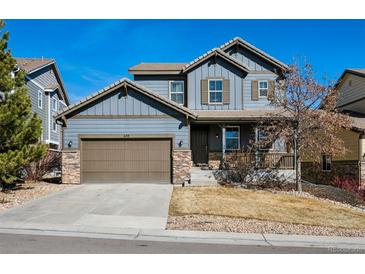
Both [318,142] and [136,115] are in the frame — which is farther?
[136,115]

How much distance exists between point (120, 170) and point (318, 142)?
9.78 m

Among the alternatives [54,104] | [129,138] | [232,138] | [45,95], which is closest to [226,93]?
[232,138]

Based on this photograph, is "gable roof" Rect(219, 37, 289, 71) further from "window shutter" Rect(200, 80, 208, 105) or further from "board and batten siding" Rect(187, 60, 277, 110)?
"window shutter" Rect(200, 80, 208, 105)

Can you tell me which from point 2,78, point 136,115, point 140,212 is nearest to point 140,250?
point 140,212

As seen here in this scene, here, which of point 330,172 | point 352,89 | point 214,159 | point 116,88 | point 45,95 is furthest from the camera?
point 45,95

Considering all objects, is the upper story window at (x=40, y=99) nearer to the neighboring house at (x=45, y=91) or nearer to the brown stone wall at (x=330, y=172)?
the neighboring house at (x=45, y=91)

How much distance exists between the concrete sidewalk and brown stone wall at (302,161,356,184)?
1248cm

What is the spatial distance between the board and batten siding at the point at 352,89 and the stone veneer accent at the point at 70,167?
1941cm

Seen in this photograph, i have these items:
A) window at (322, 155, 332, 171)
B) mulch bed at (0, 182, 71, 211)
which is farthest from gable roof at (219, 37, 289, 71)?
mulch bed at (0, 182, 71, 211)

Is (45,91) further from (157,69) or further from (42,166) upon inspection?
A: (157,69)

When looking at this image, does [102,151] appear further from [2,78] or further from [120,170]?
[2,78]

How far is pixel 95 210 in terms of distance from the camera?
12039 millimetres

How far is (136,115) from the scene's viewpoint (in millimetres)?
18734

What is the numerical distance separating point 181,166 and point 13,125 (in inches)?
312
